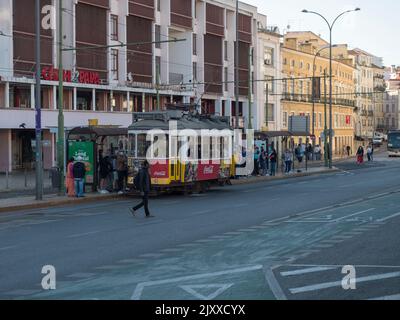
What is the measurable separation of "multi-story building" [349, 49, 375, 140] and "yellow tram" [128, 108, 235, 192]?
8701 centimetres

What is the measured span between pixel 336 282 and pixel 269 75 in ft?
227

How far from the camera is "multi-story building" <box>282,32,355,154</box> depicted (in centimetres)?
8431

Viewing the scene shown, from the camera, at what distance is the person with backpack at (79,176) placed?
28922 mm

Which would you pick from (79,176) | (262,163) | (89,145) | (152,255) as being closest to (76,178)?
(79,176)

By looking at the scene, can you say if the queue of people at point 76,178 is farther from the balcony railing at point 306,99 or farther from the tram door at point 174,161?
the balcony railing at point 306,99

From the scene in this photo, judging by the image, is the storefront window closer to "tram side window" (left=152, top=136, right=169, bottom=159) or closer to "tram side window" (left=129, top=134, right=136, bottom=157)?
"tram side window" (left=129, top=134, right=136, bottom=157)

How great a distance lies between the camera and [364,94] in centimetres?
11975

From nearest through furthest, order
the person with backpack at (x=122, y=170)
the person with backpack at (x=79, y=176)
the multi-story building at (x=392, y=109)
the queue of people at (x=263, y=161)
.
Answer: the person with backpack at (x=79, y=176)
the person with backpack at (x=122, y=170)
the queue of people at (x=263, y=161)
the multi-story building at (x=392, y=109)

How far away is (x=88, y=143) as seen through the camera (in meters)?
31.3

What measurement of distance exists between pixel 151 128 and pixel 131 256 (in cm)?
1650

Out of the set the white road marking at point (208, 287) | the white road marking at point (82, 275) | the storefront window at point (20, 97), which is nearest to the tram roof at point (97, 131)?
the storefront window at point (20, 97)

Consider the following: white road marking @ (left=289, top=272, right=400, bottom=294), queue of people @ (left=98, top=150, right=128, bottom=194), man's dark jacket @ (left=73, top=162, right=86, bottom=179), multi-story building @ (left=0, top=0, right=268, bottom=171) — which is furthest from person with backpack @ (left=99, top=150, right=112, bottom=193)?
white road marking @ (left=289, top=272, right=400, bottom=294)

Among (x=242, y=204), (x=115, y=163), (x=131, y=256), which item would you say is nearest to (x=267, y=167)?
(x=115, y=163)

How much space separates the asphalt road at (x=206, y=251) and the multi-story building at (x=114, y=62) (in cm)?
1884
